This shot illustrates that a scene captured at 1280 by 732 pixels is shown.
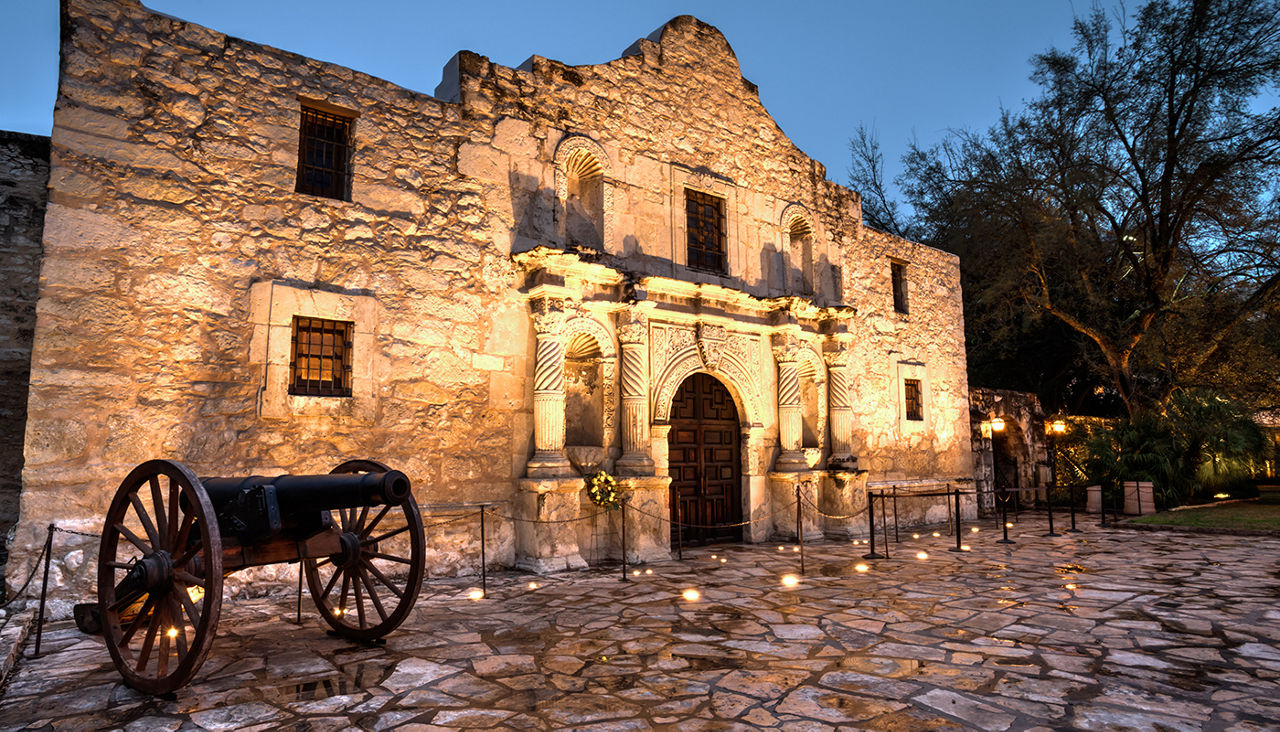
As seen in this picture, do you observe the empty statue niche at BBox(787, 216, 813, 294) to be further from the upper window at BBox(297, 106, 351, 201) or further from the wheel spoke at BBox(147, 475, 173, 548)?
the wheel spoke at BBox(147, 475, 173, 548)

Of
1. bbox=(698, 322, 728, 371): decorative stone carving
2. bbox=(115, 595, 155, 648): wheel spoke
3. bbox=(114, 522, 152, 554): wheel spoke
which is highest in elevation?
bbox=(698, 322, 728, 371): decorative stone carving

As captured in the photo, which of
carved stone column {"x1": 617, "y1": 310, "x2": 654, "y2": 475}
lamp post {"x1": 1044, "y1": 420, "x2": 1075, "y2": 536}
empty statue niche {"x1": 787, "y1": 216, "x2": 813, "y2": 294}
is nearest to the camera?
carved stone column {"x1": 617, "y1": 310, "x2": 654, "y2": 475}

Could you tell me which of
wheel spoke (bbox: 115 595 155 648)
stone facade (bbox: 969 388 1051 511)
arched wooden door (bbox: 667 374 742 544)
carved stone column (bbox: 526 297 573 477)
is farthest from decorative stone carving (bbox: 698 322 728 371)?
stone facade (bbox: 969 388 1051 511)

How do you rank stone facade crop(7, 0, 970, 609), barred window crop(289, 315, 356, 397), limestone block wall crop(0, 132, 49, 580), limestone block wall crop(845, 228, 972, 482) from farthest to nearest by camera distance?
limestone block wall crop(845, 228, 972, 482) < limestone block wall crop(0, 132, 49, 580) < barred window crop(289, 315, 356, 397) < stone facade crop(7, 0, 970, 609)

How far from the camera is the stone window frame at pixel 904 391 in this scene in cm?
1309

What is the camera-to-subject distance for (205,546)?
3438 millimetres

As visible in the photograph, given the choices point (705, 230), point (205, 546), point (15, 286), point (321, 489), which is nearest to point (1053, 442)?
point (705, 230)

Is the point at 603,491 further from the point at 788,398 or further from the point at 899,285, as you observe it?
the point at 899,285

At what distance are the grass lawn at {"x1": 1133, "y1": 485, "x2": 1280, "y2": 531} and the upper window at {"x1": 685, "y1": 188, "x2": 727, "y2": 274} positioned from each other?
8999 mm

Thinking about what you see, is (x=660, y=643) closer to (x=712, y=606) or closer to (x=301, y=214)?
(x=712, y=606)

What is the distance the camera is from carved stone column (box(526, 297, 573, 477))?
8031 millimetres

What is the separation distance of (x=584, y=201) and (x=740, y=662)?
6.84 meters

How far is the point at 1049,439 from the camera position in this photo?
16.6 meters

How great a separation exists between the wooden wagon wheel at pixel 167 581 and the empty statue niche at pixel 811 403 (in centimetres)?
928
